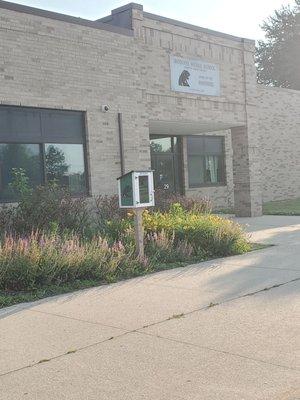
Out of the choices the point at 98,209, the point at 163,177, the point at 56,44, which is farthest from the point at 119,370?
the point at 163,177

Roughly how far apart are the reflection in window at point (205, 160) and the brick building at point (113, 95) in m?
1.27

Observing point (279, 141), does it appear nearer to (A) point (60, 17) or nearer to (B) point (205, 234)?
(A) point (60, 17)

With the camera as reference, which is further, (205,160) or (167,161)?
(205,160)

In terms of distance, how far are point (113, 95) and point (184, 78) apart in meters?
3.03

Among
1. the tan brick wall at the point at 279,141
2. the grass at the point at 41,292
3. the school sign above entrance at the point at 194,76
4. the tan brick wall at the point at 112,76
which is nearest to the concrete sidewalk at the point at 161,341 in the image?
the grass at the point at 41,292

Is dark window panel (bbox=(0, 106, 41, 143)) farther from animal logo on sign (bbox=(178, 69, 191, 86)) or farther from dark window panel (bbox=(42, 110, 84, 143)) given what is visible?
animal logo on sign (bbox=(178, 69, 191, 86))

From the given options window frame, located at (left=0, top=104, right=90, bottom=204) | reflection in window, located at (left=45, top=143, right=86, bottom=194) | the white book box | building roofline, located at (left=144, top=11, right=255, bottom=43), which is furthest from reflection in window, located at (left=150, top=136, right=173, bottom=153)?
the white book box

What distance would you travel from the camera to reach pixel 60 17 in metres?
13.3

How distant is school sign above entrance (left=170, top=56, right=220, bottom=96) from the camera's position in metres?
16.3

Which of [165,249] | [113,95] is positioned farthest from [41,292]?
[113,95]

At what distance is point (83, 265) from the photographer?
8.44 m

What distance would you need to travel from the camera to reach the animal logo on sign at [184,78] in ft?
53.9

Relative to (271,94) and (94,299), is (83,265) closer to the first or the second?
(94,299)

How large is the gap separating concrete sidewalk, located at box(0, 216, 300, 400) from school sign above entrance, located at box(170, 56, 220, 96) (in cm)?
908
